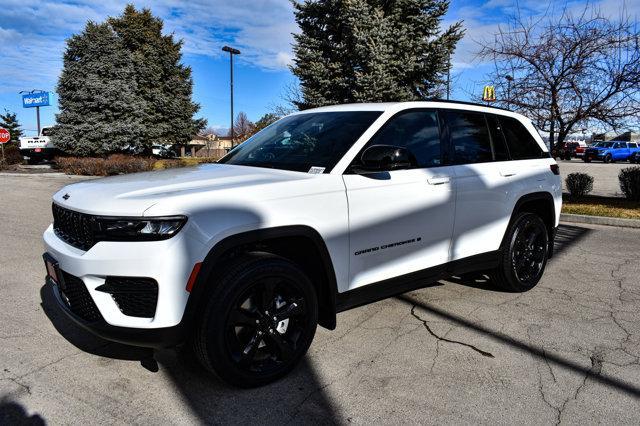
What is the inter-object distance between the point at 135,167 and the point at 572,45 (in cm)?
1719

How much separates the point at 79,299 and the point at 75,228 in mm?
441

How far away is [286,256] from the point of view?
3264mm

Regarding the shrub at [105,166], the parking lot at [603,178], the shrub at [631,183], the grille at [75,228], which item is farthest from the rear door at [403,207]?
the shrub at [105,166]

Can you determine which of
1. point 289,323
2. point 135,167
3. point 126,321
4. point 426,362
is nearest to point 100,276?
point 126,321

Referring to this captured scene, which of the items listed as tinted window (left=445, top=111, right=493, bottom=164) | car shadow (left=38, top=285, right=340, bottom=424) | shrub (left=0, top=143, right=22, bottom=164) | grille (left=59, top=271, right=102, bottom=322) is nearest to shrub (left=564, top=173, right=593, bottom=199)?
tinted window (left=445, top=111, right=493, bottom=164)

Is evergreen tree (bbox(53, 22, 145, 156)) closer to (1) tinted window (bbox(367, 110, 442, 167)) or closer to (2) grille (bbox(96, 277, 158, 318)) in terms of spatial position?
(1) tinted window (bbox(367, 110, 442, 167))

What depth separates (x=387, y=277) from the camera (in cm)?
361

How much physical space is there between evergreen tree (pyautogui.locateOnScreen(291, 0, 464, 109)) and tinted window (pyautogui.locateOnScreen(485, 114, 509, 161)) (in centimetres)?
1143

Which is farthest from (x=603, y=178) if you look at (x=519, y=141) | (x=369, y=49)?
(x=519, y=141)

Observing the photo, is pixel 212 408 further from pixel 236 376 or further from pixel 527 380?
pixel 527 380

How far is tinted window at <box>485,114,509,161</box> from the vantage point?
182 inches

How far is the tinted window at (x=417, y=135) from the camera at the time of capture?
12.3 ft

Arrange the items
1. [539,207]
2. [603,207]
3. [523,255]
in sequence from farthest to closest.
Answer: [603,207]
[539,207]
[523,255]

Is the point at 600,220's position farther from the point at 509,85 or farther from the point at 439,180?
the point at 439,180
